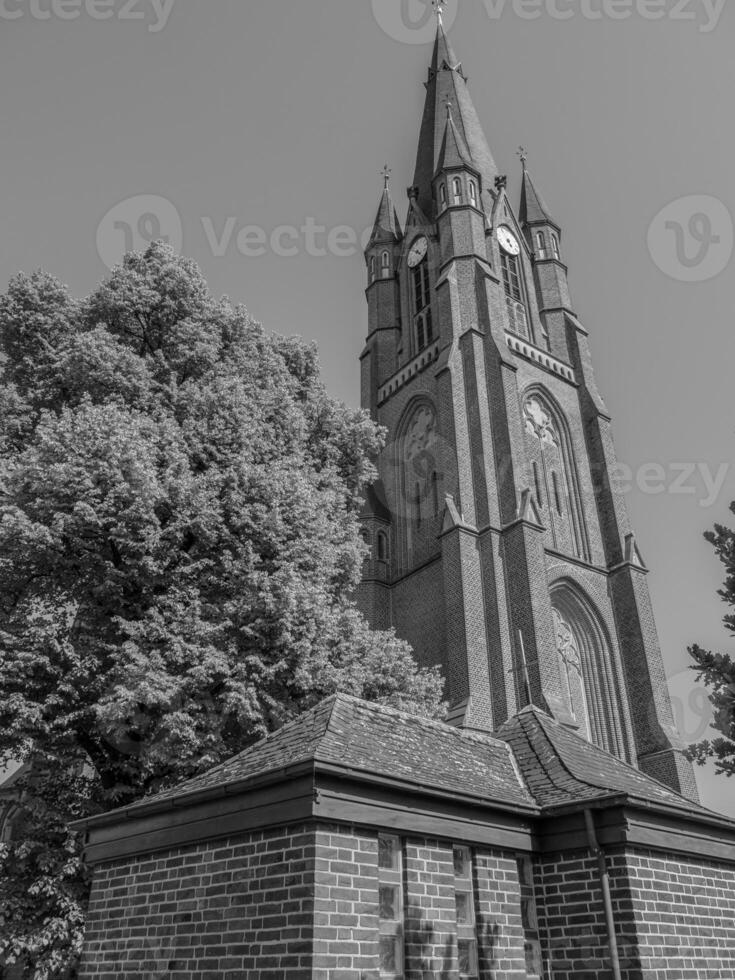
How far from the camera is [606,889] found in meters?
7.18

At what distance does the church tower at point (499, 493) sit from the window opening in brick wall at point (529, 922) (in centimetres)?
1310

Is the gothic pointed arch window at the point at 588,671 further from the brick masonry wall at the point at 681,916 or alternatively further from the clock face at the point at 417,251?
the clock face at the point at 417,251

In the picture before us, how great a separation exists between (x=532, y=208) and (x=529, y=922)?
3592 cm

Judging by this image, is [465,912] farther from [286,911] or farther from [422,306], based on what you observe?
[422,306]

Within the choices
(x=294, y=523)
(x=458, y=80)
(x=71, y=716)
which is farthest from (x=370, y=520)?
(x=458, y=80)

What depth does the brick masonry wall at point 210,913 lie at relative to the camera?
A: 5.99 m

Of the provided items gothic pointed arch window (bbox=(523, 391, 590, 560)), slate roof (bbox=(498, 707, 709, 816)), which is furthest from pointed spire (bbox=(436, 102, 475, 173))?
slate roof (bbox=(498, 707, 709, 816))

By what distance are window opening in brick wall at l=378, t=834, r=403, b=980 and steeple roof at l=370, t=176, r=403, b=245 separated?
34622 mm

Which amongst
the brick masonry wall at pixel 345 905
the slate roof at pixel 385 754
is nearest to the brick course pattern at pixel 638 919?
the slate roof at pixel 385 754

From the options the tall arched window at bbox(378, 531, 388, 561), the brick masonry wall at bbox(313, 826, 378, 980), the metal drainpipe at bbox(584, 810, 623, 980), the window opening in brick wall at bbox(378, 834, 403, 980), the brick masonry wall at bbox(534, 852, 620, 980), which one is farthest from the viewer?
the tall arched window at bbox(378, 531, 388, 561)

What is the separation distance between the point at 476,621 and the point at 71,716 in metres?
14.2

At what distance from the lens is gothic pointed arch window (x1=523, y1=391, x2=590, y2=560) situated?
2777cm

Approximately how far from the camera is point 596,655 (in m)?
26.2

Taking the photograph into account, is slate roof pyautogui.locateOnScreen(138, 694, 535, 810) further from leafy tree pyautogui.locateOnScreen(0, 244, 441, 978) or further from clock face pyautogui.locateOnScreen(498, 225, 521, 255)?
clock face pyautogui.locateOnScreen(498, 225, 521, 255)
